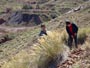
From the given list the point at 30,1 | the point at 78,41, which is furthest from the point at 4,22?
the point at 78,41

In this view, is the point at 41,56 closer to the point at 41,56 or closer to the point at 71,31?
the point at 41,56

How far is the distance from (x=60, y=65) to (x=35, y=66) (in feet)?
2.20

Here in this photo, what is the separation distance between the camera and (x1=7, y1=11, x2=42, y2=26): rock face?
276 ft

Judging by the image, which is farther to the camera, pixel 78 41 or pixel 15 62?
pixel 78 41

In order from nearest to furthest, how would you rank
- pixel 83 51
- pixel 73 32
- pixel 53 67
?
pixel 53 67, pixel 83 51, pixel 73 32

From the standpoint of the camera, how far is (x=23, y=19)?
3401 inches

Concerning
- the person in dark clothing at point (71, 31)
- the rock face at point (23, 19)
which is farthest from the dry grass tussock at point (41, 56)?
the rock face at point (23, 19)

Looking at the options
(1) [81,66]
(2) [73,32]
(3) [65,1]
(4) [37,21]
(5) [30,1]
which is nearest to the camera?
(1) [81,66]

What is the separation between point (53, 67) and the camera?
8156mm

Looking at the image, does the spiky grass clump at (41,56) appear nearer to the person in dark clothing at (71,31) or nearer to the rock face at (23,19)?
the person in dark clothing at (71,31)

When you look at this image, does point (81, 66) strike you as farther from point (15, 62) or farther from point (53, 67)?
point (15, 62)

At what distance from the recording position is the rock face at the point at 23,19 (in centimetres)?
8406

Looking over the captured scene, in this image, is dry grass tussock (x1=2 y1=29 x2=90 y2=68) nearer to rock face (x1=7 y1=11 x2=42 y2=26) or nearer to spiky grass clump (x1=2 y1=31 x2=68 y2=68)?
spiky grass clump (x1=2 y1=31 x2=68 y2=68)

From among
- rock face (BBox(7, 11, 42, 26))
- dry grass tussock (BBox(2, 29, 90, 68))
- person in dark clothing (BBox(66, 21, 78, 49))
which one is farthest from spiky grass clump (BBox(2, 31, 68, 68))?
rock face (BBox(7, 11, 42, 26))
